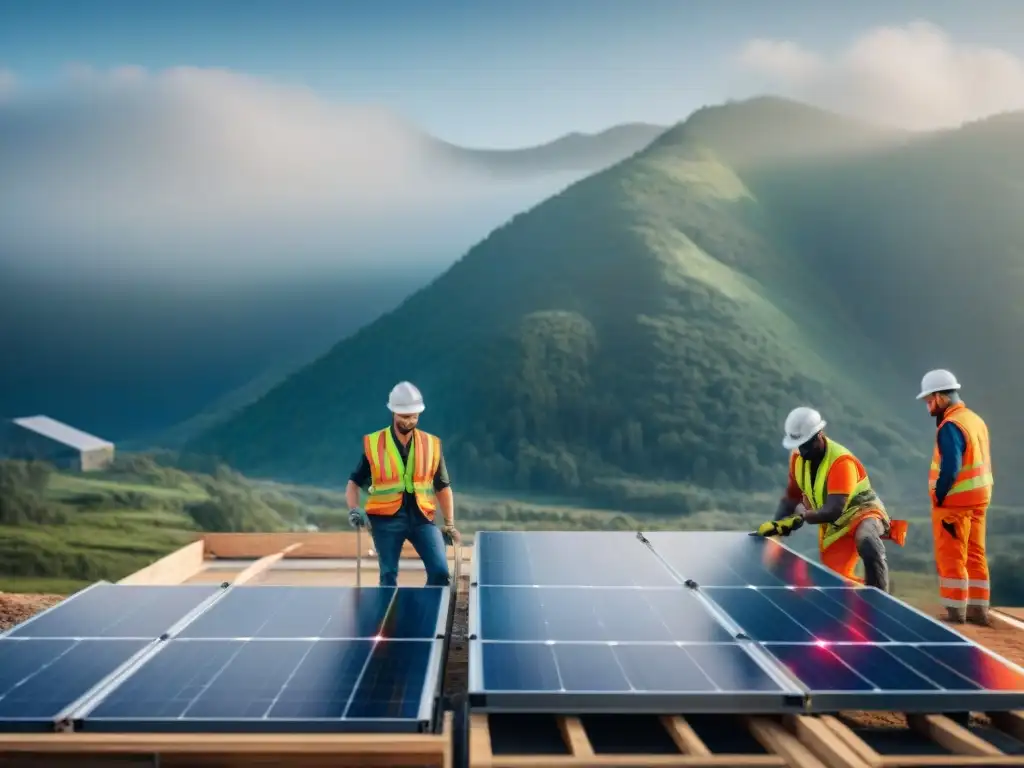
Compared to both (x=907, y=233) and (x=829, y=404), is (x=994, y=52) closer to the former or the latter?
(x=907, y=233)

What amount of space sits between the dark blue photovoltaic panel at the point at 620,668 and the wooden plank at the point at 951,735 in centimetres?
68

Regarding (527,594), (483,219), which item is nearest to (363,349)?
(483,219)

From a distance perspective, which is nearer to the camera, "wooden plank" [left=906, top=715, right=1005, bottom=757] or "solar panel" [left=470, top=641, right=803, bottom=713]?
"wooden plank" [left=906, top=715, right=1005, bottom=757]

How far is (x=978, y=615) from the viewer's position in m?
7.31

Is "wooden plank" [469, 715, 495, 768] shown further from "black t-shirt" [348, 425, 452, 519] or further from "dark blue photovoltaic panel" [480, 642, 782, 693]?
"black t-shirt" [348, 425, 452, 519]

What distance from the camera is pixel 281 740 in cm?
351

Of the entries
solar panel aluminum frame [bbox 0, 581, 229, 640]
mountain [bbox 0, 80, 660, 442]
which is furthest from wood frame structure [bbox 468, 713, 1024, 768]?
mountain [bbox 0, 80, 660, 442]

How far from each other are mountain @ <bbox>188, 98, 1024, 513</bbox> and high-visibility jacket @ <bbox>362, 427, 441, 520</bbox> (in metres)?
21.3

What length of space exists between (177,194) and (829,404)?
22765 mm

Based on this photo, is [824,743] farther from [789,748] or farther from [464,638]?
[464,638]

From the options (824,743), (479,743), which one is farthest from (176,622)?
(824,743)

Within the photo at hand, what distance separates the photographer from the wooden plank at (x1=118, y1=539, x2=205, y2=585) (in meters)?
8.13

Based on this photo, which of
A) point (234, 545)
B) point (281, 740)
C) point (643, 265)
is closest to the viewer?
point (281, 740)

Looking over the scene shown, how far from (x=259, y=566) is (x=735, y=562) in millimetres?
4502
